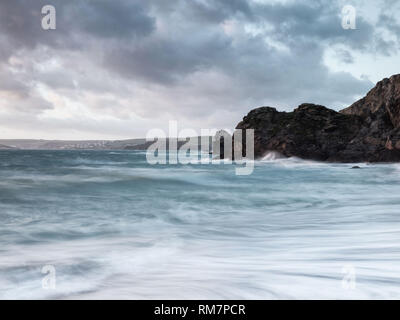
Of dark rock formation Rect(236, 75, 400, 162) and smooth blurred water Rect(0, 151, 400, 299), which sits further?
dark rock formation Rect(236, 75, 400, 162)

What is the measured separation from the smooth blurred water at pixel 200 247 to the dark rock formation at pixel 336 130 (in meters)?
28.1

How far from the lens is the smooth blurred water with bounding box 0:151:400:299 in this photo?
3.60 meters

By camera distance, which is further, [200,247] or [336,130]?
[336,130]

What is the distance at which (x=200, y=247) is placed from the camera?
20.4 feet

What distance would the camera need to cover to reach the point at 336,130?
47.5m

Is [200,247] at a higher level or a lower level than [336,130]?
lower

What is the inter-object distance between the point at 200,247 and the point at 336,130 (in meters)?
46.1

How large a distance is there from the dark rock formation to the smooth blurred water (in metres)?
28.1

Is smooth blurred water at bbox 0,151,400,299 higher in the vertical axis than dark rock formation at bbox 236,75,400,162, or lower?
lower

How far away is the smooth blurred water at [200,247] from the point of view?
11.8 feet

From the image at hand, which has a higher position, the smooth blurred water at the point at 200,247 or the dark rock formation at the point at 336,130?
the dark rock formation at the point at 336,130
